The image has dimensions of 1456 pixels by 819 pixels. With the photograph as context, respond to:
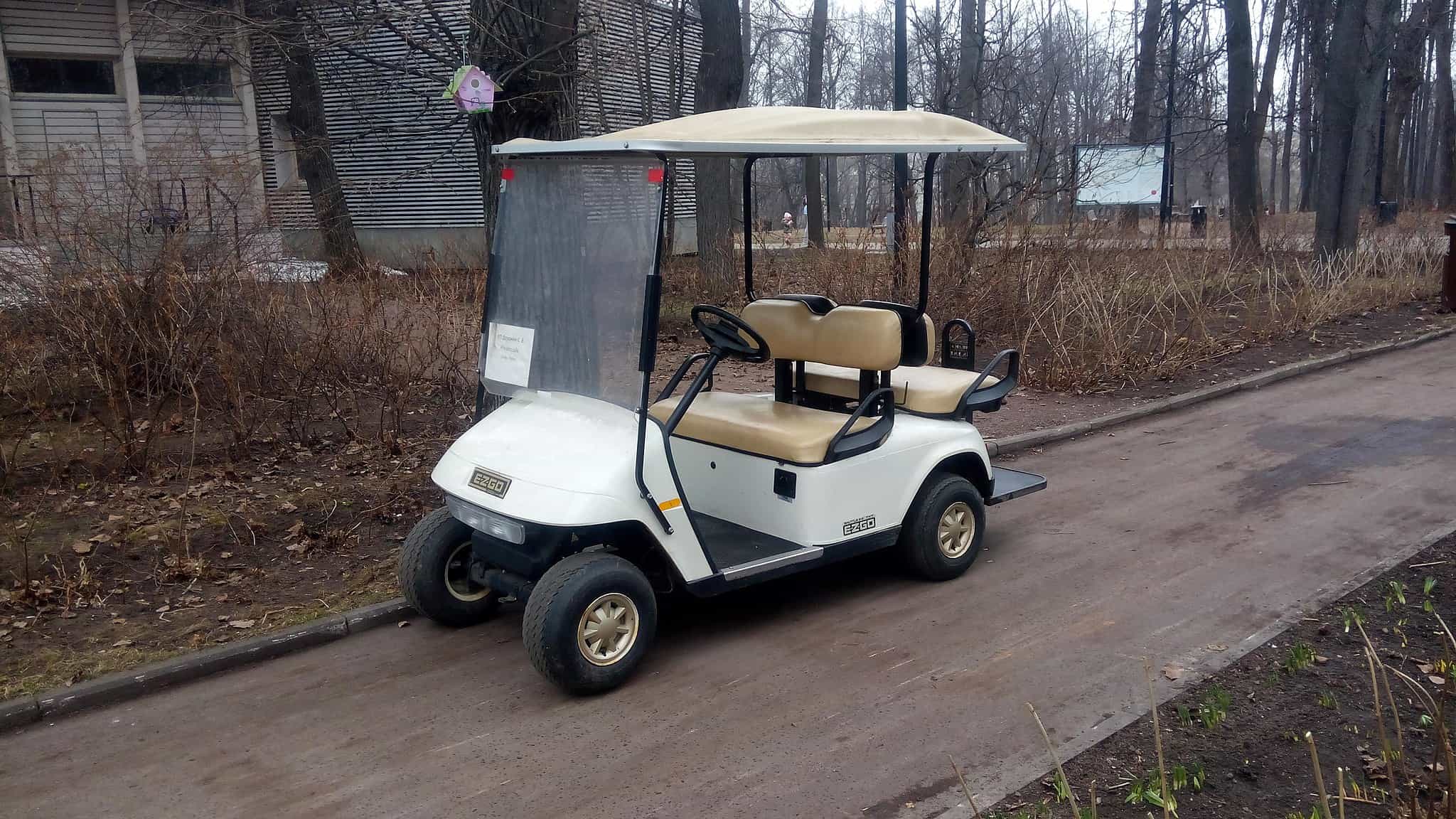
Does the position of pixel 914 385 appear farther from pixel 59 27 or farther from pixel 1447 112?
pixel 1447 112

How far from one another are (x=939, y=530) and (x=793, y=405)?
1.01 metres

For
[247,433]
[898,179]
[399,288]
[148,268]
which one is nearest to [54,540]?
[247,433]

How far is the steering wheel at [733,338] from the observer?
4.71 meters

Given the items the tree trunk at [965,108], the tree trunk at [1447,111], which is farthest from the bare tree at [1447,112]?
the tree trunk at [965,108]

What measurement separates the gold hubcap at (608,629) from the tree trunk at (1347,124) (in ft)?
49.3

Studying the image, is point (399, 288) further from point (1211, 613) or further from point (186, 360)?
point (1211, 613)

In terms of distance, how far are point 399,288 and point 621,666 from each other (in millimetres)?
5172

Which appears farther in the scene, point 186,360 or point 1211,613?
point 186,360

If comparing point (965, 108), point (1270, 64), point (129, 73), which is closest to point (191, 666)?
point (965, 108)

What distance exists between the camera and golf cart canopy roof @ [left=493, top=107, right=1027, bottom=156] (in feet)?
14.3

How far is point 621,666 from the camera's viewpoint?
4.34 m

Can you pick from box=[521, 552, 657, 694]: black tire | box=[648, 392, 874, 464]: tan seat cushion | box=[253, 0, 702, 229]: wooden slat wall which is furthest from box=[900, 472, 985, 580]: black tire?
box=[253, 0, 702, 229]: wooden slat wall

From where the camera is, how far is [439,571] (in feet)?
16.1

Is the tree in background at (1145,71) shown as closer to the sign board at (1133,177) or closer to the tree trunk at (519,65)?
the sign board at (1133,177)
